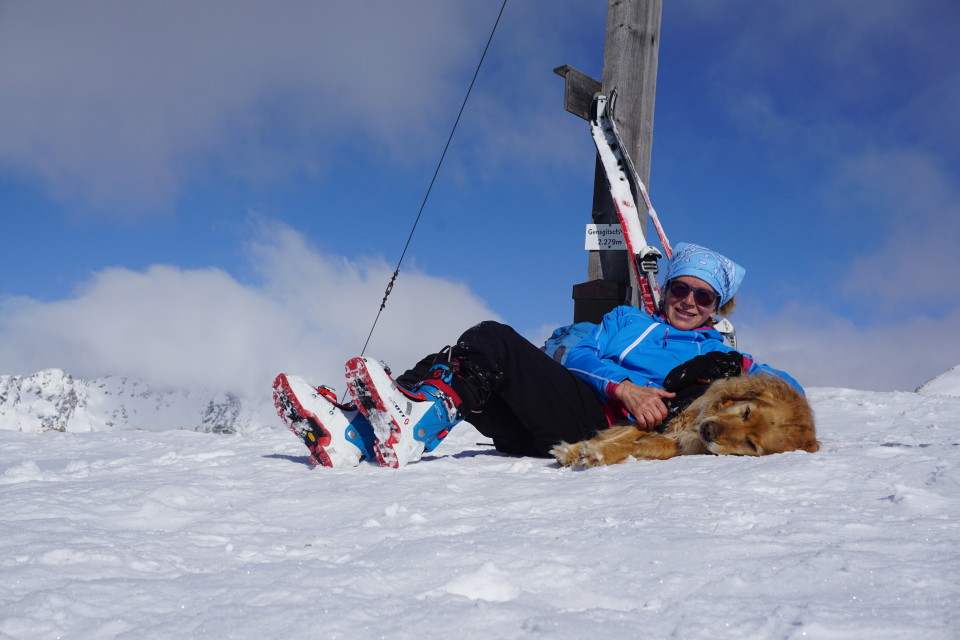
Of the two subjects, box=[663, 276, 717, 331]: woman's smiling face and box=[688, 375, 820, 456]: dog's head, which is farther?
box=[663, 276, 717, 331]: woman's smiling face

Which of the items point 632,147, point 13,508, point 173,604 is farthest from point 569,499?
point 632,147

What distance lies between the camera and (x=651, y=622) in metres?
1.09

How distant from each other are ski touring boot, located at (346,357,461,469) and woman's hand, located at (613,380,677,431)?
82cm

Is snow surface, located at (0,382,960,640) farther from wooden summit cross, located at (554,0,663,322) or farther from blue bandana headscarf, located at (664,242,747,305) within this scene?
wooden summit cross, located at (554,0,663,322)

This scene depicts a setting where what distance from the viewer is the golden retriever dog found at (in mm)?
2812

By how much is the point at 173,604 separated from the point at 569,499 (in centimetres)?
121

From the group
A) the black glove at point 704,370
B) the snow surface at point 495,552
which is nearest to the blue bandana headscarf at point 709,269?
the black glove at point 704,370

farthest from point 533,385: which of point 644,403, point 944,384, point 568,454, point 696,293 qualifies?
point 944,384

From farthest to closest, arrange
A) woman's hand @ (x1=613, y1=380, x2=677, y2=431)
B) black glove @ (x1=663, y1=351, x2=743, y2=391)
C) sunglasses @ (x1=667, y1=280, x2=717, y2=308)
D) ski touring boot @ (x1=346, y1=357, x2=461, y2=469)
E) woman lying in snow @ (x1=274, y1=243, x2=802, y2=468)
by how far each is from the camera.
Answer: sunglasses @ (x1=667, y1=280, x2=717, y2=308), black glove @ (x1=663, y1=351, x2=743, y2=391), woman's hand @ (x1=613, y1=380, x2=677, y2=431), woman lying in snow @ (x1=274, y1=243, x2=802, y2=468), ski touring boot @ (x1=346, y1=357, x2=461, y2=469)

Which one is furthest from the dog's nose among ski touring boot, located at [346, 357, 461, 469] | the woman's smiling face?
ski touring boot, located at [346, 357, 461, 469]

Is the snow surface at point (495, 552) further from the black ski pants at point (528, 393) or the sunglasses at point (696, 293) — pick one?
the sunglasses at point (696, 293)

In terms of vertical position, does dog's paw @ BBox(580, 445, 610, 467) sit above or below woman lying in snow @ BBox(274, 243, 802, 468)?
below

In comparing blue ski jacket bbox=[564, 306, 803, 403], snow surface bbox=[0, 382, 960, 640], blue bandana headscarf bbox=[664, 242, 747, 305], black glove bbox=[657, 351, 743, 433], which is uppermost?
blue bandana headscarf bbox=[664, 242, 747, 305]

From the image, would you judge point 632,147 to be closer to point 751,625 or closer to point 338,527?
point 338,527
